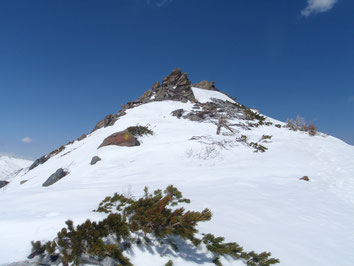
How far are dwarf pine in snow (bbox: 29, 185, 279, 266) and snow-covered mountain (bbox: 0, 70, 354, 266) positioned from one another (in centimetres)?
20

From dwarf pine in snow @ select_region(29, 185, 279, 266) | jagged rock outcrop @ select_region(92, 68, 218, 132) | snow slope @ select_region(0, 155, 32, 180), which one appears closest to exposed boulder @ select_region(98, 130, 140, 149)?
dwarf pine in snow @ select_region(29, 185, 279, 266)

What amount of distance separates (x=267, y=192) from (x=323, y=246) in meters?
2.34

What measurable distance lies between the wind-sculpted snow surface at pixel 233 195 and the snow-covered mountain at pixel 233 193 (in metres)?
0.02

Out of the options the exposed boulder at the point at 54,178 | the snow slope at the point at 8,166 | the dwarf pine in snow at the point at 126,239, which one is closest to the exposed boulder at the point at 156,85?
the snow slope at the point at 8,166

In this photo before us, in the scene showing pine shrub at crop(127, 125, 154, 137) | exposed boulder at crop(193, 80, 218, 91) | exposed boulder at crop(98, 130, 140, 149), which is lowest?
exposed boulder at crop(98, 130, 140, 149)

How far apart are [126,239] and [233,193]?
12.0ft

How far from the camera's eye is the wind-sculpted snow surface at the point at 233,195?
3104 millimetres

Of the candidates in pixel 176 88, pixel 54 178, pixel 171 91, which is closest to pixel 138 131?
pixel 54 178

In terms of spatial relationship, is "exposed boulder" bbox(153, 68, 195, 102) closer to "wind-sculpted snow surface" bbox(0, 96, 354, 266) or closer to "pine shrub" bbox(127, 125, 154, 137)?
"pine shrub" bbox(127, 125, 154, 137)

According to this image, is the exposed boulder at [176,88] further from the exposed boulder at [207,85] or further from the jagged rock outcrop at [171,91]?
the exposed boulder at [207,85]

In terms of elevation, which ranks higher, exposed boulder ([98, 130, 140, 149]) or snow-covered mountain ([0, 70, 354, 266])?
exposed boulder ([98, 130, 140, 149])

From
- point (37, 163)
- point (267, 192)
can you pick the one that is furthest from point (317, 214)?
point (37, 163)

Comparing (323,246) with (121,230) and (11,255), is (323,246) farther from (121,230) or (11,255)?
(11,255)

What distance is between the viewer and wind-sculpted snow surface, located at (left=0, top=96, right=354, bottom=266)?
3.10m
